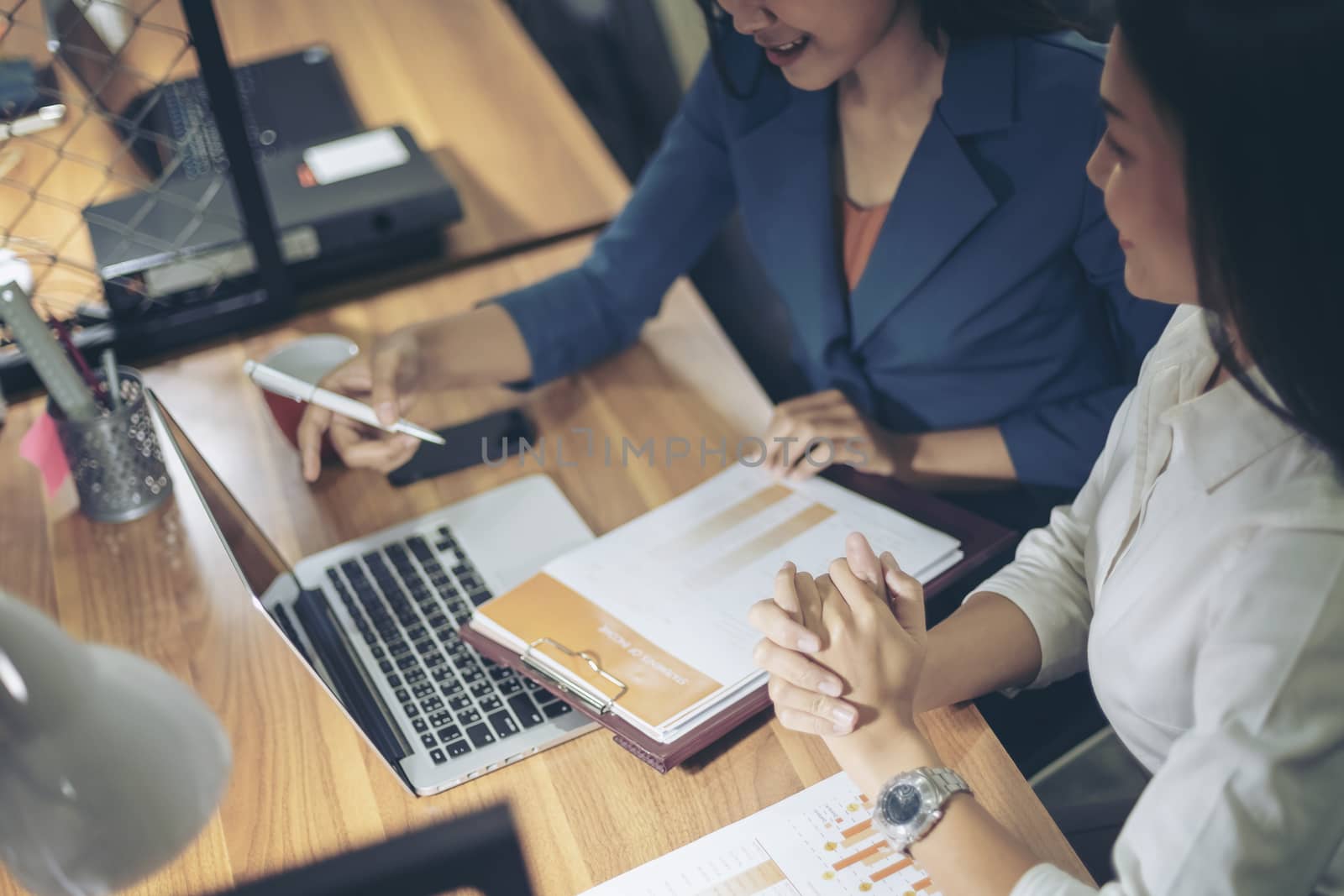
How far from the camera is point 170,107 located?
5.67 ft

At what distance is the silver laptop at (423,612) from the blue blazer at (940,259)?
0.25m

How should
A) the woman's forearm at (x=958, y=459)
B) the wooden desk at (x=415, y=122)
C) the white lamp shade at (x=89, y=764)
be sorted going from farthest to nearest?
the wooden desk at (x=415, y=122)
the woman's forearm at (x=958, y=459)
the white lamp shade at (x=89, y=764)

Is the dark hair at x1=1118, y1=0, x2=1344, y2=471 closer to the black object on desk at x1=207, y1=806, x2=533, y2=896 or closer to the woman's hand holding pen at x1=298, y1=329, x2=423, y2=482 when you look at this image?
the black object on desk at x1=207, y1=806, x2=533, y2=896

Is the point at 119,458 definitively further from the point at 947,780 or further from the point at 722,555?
the point at 947,780

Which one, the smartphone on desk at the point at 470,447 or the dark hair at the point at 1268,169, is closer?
the dark hair at the point at 1268,169

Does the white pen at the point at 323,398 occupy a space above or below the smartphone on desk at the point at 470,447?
above

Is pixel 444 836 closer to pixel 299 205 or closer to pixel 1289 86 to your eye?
pixel 1289 86

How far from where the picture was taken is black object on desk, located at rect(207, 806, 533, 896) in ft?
2.62

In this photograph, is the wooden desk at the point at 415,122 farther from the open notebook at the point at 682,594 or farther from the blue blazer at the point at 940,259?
the open notebook at the point at 682,594

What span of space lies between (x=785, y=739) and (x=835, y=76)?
0.65 m

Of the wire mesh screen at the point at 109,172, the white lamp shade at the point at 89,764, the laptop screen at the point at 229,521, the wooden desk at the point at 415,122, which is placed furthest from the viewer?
the wooden desk at the point at 415,122

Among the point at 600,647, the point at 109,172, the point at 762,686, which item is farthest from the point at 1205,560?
the point at 109,172

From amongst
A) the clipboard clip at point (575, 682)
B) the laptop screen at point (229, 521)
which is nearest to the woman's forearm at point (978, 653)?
the clipboard clip at point (575, 682)

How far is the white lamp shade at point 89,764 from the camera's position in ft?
1.36
